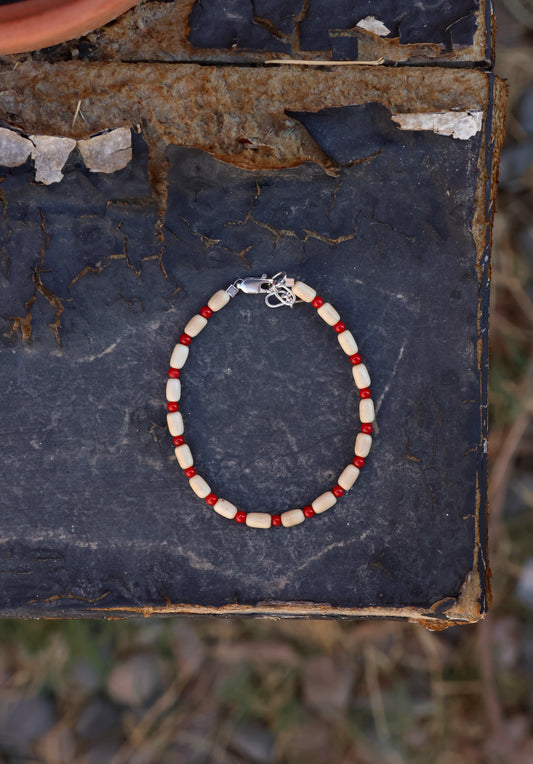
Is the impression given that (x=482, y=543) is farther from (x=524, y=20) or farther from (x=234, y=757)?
(x=524, y=20)

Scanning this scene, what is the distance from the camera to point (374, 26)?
162cm

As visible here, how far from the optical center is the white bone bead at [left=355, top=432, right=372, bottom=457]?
1662 mm

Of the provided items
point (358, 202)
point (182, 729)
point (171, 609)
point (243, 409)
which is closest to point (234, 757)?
point (182, 729)

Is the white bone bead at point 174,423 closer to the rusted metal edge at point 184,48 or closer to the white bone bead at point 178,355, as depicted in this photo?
the white bone bead at point 178,355

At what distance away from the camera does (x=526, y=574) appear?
7.87ft

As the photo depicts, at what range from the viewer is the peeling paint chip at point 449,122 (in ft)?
5.30

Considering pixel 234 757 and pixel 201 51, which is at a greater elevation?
pixel 201 51

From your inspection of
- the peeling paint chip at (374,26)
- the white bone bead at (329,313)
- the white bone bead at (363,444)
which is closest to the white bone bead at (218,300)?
the white bone bead at (329,313)

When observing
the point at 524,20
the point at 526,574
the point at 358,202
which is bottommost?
the point at 526,574

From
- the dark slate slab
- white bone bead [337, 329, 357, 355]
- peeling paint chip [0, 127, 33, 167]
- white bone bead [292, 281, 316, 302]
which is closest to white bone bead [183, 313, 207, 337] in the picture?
white bone bead [292, 281, 316, 302]

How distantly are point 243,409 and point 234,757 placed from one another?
1.40 meters

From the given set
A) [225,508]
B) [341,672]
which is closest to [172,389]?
[225,508]

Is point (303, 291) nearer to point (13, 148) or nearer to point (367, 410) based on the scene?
point (367, 410)

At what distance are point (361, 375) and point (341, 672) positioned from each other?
1264 millimetres
